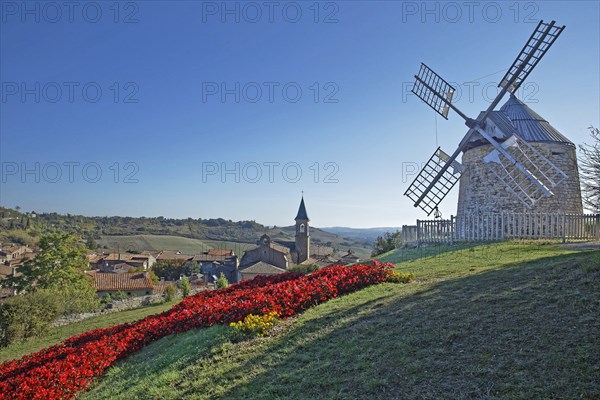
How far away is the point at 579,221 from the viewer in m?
17.9

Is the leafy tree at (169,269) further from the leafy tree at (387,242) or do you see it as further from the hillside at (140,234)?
the leafy tree at (387,242)

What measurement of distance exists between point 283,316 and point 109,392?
3575mm

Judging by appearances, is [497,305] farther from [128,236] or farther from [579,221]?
[128,236]

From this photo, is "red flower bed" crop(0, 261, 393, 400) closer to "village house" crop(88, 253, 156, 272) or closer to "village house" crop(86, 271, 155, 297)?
"village house" crop(86, 271, 155, 297)

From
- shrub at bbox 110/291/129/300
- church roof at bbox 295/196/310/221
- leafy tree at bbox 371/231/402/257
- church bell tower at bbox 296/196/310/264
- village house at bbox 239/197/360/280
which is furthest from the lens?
church bell tower at bbox 296/196/310/264

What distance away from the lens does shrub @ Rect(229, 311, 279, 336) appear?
25.7ft

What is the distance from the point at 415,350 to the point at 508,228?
15204 millimetres

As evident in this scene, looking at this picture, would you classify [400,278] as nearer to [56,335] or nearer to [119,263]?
[56,335]

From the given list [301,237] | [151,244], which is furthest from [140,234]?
[301,237]


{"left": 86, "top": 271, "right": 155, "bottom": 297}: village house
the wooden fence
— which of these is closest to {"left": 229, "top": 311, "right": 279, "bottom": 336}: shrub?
the wooden fence

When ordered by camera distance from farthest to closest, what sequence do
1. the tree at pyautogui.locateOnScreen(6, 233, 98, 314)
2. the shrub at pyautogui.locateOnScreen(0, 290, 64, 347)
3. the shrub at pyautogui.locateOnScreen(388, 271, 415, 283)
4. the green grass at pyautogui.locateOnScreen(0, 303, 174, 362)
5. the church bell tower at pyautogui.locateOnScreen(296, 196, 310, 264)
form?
the church bell tower at pyautogui.locateOnScreen(296, 196, 310, 264) < the tree at pyautogui.locateOnScreen(6, 233, 98, 314) < the shrub at pyautogui.locateOnScreen(0, 290, 64, 347) < the green grass at pyautogui.locateOnScreen(0, 303, 174, 362) < the shrub at pyautogui.locateOnScreen(388, 271, 415, 283)

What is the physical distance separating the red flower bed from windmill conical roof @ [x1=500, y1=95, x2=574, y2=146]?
14494 mm

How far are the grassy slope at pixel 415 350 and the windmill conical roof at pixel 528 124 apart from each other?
556 inches

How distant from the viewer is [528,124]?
2166 centimetres
